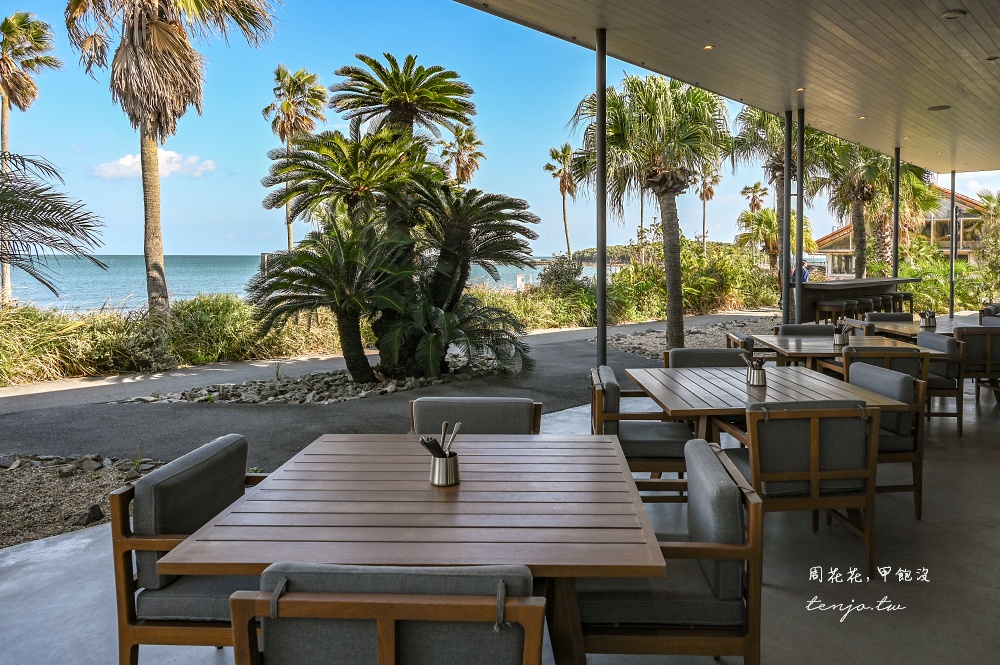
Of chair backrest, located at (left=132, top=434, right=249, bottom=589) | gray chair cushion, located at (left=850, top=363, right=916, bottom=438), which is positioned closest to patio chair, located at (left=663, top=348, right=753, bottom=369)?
gray chair cushion, located at (left=850, top=363, right=916, bottom=438)

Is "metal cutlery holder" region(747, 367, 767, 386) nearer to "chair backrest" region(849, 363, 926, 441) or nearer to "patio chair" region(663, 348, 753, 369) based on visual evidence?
"chair backrest" region(849, 363, 926, 441)

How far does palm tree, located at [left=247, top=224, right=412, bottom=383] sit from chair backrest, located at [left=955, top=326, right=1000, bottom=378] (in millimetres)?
5337

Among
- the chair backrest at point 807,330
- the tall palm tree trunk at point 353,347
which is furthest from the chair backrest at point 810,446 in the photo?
the tall palm tree trunk at point 353,347

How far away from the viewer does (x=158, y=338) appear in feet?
30.8

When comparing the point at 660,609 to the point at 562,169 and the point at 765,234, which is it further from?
the point at 562,169

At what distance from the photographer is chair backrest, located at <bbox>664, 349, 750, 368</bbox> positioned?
486 cm

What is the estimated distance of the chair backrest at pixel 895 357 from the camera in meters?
4.72

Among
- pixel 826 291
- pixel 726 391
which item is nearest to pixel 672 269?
pixel 826 291

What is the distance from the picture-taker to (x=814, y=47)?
276 inches

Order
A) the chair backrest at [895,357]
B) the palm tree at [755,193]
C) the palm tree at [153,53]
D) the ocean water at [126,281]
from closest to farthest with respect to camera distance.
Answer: the chair backrest at [895,357] → the palm tree at [153,53] → the palm tree at [755,193] → the ocean water at [126,281]

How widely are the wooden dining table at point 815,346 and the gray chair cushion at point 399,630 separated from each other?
4454 millimetres

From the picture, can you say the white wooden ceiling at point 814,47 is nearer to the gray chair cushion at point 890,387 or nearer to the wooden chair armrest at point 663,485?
the gray chair cushion at point 890,387

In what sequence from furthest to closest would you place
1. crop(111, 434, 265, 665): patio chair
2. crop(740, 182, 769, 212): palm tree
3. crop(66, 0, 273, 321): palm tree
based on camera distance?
crop(740, 182, 769, 212): palm tree
crop(66, 0, 273, 321): palm tree
crop(111, 434, 265, 665): patio chair

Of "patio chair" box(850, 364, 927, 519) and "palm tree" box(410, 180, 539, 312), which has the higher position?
"palm tree" box(410, 180, 539, 312)
